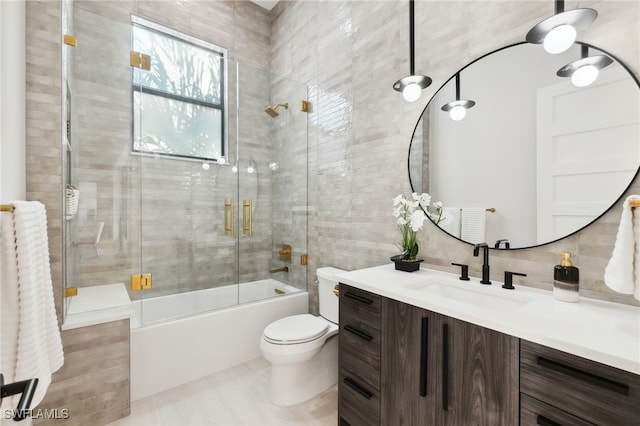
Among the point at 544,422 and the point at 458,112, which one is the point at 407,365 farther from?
the point at 458,112

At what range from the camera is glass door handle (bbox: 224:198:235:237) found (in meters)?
2.82

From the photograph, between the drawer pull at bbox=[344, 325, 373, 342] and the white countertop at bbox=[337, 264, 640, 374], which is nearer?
the white countertop at bbox=[337, 264, 640, 374]

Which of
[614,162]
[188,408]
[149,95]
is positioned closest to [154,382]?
[188,408]

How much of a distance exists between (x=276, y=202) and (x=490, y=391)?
2.35 metres

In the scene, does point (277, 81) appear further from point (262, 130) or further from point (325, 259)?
point (325, 259)

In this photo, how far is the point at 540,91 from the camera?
1381 millimetres

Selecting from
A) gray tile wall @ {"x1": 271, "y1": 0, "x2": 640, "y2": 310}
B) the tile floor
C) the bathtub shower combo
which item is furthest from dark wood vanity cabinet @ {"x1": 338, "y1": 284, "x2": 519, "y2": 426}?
the bathtub shower combo

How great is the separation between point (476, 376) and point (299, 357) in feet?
3.59

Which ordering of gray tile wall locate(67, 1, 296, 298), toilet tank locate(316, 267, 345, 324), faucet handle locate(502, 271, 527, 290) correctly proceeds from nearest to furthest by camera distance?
faucet handle locate(502, 271, 527, 290)
toilet tank locate(316, 267, 345, 324)
gray tile wall locate(67, 1, 296, 298)

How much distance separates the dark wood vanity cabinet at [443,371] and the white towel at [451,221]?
0.64m

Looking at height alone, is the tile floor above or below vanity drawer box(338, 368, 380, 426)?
below

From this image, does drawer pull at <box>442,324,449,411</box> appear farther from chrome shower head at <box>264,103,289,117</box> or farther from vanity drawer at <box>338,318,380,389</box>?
chrome shower head at <box>264,103,289,117</box>

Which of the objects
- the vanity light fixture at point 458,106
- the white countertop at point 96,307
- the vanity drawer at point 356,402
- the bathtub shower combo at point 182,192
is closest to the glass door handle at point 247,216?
the bathtub shower combo at point 182,192

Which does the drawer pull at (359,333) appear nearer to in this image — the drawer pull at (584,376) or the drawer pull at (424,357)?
the drawer pull at (424,357)
